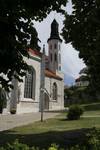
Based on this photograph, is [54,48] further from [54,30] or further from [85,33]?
[85,33]

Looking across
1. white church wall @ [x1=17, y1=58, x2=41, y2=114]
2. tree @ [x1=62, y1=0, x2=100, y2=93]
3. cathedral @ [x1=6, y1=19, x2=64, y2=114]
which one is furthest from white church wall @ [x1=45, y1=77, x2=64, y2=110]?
tree @ [x1=62, y1=0, x2=100, y2=93]

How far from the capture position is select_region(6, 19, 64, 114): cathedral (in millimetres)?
47656

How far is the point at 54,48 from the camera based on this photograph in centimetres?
7338

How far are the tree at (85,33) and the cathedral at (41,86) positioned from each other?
1987 cm

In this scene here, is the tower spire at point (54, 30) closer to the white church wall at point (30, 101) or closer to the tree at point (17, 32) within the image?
the white church wall at point (30, 101)

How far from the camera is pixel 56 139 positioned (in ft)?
49.4

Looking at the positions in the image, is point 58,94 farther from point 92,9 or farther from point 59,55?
point 92,9

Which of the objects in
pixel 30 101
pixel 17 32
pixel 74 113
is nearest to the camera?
pixel 17 32

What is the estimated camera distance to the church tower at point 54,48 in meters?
71.3

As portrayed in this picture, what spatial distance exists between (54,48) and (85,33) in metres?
56.9

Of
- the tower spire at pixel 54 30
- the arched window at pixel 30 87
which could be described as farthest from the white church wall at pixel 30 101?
the tower spire at pixel 54 30

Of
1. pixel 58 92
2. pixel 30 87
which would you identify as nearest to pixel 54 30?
pixel 58 92

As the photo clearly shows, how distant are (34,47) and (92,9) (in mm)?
6761

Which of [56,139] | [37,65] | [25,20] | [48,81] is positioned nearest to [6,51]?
[25,20]
